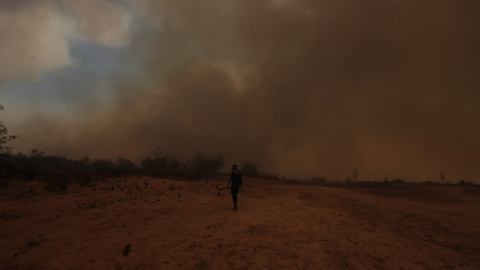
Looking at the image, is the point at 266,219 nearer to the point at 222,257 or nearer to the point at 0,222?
the point at 222,257

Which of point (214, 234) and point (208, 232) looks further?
point (208, 232)

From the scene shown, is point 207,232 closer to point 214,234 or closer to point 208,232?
point 208,232

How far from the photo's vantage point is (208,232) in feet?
31.3

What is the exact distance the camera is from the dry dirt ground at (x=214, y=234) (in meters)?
7.28

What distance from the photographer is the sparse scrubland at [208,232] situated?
7.30 metres

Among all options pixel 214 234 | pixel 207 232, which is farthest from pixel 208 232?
pixel 214 234

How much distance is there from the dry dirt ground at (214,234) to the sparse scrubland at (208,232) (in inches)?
1.3

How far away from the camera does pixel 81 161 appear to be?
55.2m

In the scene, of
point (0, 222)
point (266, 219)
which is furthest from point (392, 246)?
point (0, 222)

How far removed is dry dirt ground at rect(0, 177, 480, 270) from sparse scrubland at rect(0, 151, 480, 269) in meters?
0.03

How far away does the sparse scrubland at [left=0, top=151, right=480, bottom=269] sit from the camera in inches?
287

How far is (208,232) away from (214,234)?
1.08 ft

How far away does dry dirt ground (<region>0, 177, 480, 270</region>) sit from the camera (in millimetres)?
7277

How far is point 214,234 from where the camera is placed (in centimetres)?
934
